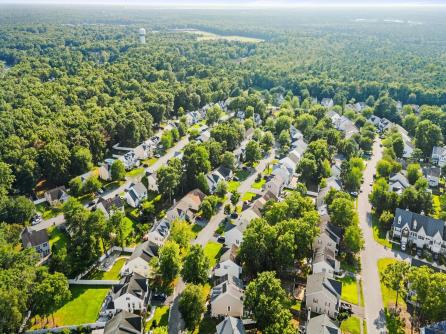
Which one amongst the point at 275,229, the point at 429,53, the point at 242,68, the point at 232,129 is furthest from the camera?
the point at 429,53

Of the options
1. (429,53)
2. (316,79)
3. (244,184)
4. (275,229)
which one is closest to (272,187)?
(244,184)

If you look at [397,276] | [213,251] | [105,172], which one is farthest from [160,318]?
[105,172]

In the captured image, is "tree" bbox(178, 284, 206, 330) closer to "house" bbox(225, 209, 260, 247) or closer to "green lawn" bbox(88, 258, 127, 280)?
"green lawn" bbox(88, 258, 127, 280)

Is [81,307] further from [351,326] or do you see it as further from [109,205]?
[351,326]

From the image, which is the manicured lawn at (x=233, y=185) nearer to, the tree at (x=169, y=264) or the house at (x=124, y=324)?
the tree at (x=169, y=264)

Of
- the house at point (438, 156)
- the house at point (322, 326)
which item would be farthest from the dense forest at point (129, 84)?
the house at point (322, 326)

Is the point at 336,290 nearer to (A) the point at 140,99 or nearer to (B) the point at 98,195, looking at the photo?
(B) the point at 98,195
